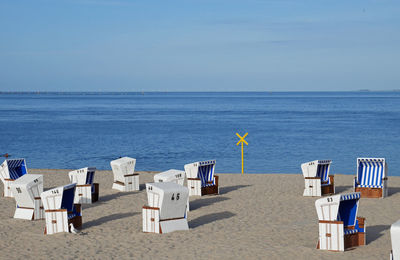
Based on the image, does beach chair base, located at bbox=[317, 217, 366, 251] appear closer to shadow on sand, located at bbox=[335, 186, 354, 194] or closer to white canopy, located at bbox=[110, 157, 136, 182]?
shadow on sand, located at bbox=[335, 186, 354, 194]

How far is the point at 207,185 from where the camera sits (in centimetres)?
1888

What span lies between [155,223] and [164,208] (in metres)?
0.42

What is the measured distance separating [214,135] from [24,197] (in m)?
48.4

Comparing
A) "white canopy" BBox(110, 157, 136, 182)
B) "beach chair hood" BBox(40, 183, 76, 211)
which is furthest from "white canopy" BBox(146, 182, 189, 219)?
"white canopy" BBox(110, 157, 136, 182)

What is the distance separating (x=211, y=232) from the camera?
13.3 metres

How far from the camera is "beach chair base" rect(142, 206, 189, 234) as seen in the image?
12.9 m

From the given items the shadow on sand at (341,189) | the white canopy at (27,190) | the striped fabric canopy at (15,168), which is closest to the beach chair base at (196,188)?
the shadow on sand at (341,189)

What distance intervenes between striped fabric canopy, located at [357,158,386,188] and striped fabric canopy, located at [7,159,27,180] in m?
12.0

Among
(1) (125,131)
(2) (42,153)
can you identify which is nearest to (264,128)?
(1) (125,131)

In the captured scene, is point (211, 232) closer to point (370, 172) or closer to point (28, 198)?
point (28, 198)

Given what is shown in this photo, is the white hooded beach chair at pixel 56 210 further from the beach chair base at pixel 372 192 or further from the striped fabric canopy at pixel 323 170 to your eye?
the beach chair base at pixel 372 192

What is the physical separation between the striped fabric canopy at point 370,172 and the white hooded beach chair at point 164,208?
7.61 metres

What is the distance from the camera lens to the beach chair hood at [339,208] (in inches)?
447

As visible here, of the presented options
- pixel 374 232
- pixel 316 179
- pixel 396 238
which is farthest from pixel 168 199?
pixel 316 179
